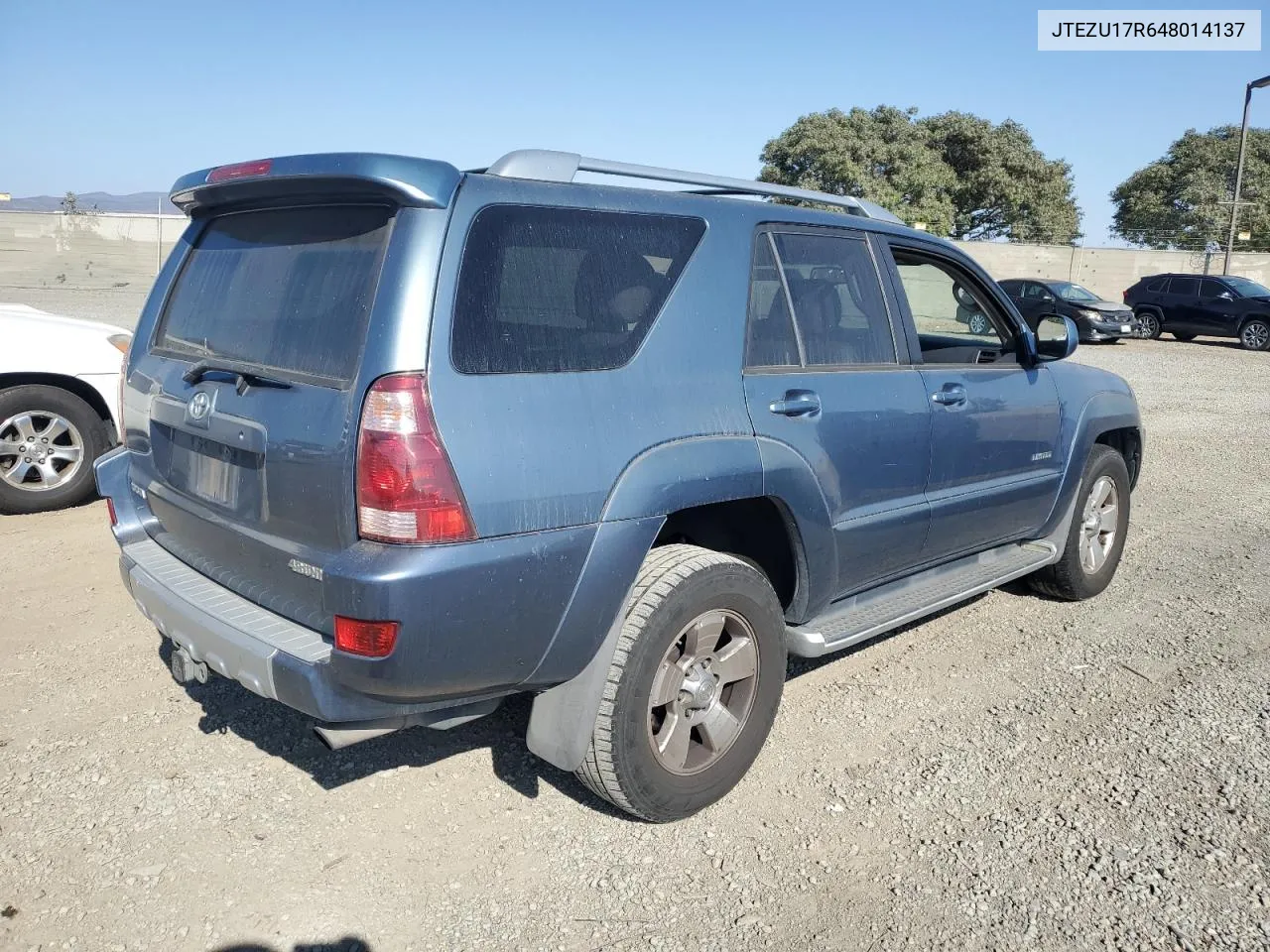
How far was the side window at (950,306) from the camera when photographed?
4.29 meters

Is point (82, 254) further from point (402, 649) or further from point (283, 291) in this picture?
point (402, 649)

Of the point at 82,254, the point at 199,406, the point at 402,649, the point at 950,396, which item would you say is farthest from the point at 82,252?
the point at 402,649

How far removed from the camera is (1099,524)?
521 centimetres

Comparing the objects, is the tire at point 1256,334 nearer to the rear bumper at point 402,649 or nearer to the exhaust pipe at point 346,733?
the rear bumper at point 402,649

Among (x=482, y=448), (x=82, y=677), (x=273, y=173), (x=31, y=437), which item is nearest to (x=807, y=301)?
(x=482, y=448)

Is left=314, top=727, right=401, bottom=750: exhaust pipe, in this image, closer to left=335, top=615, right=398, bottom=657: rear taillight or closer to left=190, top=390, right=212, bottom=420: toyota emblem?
left=335, top=615, right=398, bottom=657: rear taillight

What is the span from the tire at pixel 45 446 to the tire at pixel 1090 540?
18.1ft

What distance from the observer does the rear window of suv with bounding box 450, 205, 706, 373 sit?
2.60m

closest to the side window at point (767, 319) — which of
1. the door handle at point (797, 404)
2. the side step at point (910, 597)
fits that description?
the door handle at point (797, 404)

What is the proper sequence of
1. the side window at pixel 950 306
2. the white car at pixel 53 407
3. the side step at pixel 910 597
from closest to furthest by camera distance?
1. the side step at pixel 910 597
2. the side window at pixel 950 306
3. the white car at pixel 53 407

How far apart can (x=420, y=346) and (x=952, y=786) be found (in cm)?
224

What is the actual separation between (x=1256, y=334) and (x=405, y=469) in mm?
24170

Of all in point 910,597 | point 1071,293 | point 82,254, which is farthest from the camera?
point 82,254

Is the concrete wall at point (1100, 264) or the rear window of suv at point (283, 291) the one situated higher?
the concrete wall at point (1100, 264)
